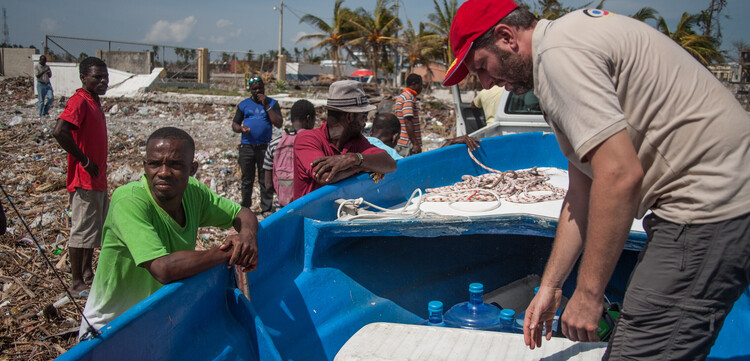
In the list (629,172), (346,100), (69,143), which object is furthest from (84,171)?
(629,172)

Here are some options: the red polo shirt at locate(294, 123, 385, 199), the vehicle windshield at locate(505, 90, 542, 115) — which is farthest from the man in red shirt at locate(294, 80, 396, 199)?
the vehicle windshield at locate(505, 90, 542, 115)

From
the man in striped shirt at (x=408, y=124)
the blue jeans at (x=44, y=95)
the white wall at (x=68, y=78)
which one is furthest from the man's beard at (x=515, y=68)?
the white wall at (x=68, y=78)

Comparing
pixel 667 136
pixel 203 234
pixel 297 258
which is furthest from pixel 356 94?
pixel 203 234

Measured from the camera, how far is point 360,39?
30.3 metres

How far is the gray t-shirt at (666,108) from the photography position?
1.33 meters

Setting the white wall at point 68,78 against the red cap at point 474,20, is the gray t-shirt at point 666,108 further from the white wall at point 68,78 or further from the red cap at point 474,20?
the white wall at point 68,78

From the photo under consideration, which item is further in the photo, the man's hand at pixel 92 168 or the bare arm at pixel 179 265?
the man's hand at pixel 92 168

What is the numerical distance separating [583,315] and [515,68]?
74cm

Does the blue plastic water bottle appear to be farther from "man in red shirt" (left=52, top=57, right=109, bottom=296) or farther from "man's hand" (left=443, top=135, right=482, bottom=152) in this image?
"man in red shirt" (left=52, top=57, right=109, bottom=296)

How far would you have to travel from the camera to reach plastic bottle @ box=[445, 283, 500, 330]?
277 centimetres

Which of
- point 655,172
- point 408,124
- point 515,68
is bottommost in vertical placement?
point 408,124

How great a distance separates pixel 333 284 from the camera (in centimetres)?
280

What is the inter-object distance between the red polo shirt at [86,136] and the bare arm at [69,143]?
4 centimetres

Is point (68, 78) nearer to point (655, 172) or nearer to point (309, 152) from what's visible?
point (309, 152)
